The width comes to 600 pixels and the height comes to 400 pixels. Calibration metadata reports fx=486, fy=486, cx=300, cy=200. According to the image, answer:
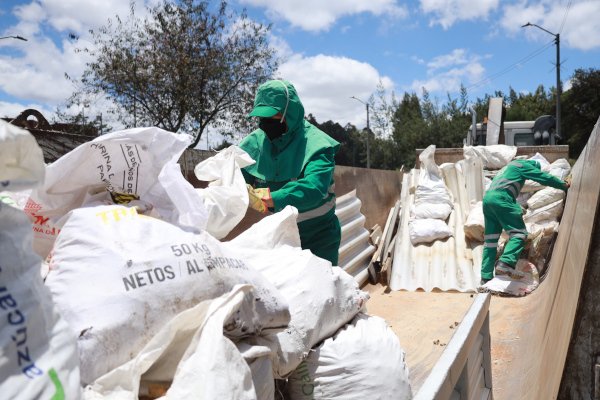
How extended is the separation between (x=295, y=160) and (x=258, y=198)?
0.49m

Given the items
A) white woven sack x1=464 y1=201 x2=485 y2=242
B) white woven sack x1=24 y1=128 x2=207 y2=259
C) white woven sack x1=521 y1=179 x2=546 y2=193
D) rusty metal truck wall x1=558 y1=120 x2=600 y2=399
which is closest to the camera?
white woven sack x1=24 y1=128 x2=207 y2=259

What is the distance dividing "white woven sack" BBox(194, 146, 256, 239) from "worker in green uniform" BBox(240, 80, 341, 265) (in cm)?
35

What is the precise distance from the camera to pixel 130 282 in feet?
3.51

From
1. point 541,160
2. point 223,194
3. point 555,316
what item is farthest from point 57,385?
point 541,160

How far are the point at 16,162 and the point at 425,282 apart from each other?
5400 mm

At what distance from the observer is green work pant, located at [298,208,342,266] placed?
8.48 feet

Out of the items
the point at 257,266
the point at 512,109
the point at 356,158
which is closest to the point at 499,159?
the point at 257,266

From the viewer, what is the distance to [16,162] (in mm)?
790

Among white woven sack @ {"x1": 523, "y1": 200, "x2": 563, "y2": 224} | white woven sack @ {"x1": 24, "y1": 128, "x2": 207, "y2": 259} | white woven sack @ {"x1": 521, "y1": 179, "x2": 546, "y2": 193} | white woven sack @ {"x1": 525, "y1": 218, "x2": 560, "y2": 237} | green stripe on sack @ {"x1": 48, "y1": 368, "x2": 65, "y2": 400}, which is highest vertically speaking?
white woven sack @ {"x1": 24, "y1": 128, "x2": 207, "y2": 259}

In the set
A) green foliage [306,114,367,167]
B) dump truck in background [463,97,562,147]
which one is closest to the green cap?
dump truck in background [463,97,562,147]

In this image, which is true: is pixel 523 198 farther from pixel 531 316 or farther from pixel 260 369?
pixel 260 369

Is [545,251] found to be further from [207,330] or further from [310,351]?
[207,330]

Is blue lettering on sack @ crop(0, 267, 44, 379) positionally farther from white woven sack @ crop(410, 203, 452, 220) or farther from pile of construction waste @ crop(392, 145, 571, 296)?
white woven sack @ crop(410, 203, 452, 220)

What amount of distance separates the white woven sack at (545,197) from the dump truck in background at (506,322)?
176cm
